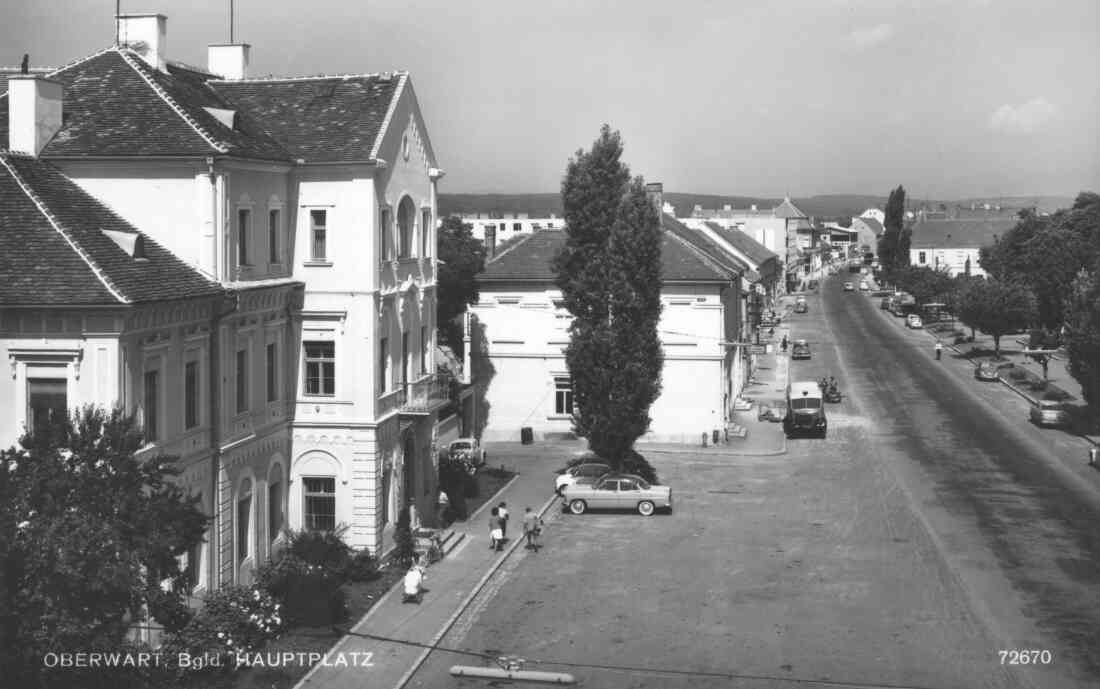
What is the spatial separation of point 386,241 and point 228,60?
8.19m

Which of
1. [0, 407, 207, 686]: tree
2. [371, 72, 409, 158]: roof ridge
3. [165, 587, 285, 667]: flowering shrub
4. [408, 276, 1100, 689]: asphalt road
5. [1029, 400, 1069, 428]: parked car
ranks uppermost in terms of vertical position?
[371, 72, 409, 158]: roof ridge

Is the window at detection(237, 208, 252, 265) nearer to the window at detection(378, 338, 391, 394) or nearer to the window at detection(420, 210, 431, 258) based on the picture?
the window at detection(378, 338, 391, 394)

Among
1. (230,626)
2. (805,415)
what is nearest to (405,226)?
(230,626)

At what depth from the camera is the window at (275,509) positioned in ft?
107

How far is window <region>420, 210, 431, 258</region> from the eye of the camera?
Result: 38438 millimetres

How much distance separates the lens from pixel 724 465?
171ft

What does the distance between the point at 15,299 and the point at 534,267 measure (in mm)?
36693

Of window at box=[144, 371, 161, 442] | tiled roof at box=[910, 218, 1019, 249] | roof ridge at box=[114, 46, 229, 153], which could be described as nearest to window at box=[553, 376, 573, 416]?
roof ridge at box=[114, 46, 229, 153]

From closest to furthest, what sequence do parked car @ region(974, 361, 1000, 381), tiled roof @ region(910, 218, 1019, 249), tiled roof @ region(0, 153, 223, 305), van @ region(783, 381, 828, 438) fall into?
tiled roof @ region(0, 153, 223, 305), van @ region(783, 381, 828, 438), parked car @ region(974, 361, 1000, 381), tiled roof @ region(910, 218, 1019, 249)

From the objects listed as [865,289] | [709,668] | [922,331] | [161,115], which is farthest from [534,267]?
[865,289]

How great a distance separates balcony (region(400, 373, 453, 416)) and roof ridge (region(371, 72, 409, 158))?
7.59 m

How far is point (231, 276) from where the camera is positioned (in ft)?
95.3

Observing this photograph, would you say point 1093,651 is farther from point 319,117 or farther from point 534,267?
point 534,267

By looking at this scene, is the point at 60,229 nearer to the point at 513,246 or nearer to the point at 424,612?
A: the point at 424,612
